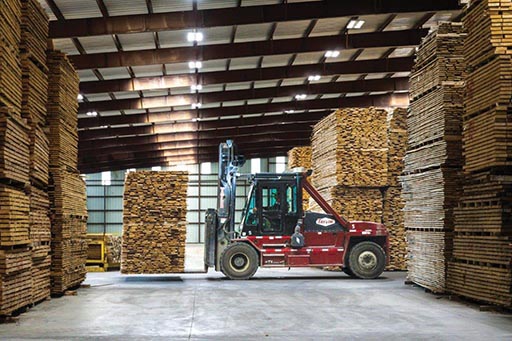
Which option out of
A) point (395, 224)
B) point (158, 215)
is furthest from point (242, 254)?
point (395, 224)

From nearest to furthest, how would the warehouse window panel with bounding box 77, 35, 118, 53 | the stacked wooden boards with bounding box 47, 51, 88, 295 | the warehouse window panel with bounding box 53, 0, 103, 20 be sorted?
the stacked wooden boards with bounding box 47, 51, 88, 295
the warehouse window panel with bounding box 53, 0, 103, 20
the warehouse window panel with bounding box 77, 35, 118, 53

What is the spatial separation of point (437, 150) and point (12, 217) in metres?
8.04

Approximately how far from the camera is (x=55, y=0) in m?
13.4

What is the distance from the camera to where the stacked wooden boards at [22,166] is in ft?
29.9

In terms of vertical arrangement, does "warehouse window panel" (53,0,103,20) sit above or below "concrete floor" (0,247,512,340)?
above

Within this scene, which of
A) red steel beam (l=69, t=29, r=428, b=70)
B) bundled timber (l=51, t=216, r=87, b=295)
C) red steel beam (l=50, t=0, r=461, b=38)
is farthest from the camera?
red steel beam (l=69, t=29, r=428, b=70)

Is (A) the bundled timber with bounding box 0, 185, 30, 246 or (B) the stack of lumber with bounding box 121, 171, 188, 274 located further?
(B) the stack of lumber with bounding box 121, 171, 188, 274

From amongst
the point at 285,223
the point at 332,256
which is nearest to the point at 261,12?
the point at 285,223

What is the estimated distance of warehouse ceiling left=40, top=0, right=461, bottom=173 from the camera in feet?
47.4

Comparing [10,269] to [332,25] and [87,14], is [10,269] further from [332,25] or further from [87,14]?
[332,25]

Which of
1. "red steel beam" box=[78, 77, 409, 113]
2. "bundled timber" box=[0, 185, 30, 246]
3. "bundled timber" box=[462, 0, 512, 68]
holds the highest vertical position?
"red steel beam" box=[78, 77, 409, 113]

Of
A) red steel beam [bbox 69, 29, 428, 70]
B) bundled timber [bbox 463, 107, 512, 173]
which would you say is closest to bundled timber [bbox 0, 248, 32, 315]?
bundled timber [bbox 463, 107, 512, 173]

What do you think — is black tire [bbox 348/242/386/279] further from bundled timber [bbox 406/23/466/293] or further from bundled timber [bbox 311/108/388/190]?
bundled timber [bbox 406/23/466/293]

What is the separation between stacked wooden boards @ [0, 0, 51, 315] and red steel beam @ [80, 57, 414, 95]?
7640 mm
